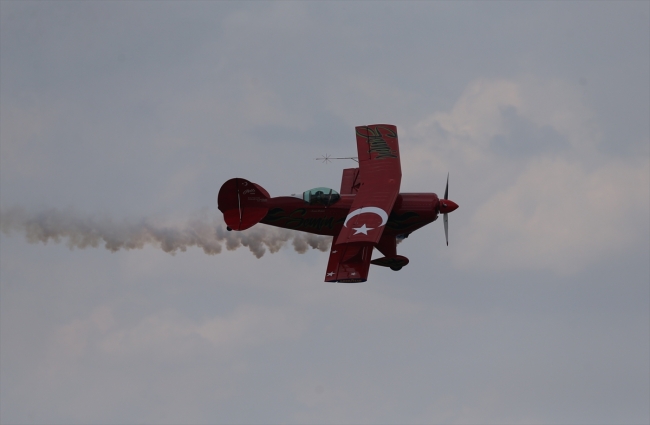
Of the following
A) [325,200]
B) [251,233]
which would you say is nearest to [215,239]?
[251,233]

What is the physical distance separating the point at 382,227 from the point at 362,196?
2569 mm

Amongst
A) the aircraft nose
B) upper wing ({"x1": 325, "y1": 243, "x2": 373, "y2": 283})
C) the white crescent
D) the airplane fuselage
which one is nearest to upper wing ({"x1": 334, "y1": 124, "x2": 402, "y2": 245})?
the white crescent

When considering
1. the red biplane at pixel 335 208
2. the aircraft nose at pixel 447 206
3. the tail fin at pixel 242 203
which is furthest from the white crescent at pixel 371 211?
the tail fin at pixel 242 203

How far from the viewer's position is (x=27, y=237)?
2299 inches

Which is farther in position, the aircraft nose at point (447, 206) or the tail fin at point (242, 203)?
the aircraft nose at point (447, 206)

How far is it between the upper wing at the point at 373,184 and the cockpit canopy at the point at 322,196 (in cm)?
80

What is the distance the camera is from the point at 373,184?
55.7m

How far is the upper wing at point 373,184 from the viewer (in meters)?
52.9

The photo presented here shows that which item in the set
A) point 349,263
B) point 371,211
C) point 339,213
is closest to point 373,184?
point 339,213

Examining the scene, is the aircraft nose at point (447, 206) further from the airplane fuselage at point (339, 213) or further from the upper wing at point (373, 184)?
the upper wing at point (373, 184)

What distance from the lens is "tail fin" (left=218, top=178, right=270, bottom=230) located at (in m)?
55.5

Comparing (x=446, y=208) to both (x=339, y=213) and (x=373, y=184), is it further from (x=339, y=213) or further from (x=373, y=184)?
(x=339, y=213)

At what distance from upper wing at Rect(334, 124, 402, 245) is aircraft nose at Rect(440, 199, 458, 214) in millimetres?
1728

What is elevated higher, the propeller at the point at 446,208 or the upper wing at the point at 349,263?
the propeller at the point at 446,208
